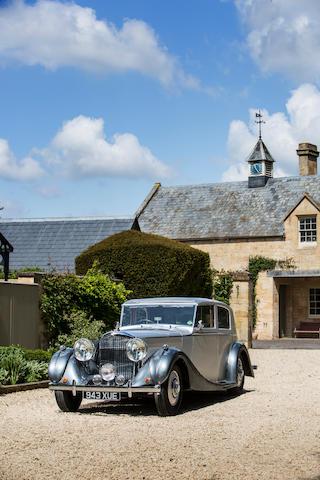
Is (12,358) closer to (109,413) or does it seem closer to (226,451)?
(109,413)

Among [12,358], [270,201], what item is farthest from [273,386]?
A: [270,201]

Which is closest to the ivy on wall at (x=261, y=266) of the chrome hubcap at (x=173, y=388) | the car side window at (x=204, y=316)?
the car side window at (x=204, y=316)

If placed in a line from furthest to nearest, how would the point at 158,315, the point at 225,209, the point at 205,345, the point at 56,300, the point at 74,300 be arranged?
the point at 225,209, the point at 74,300, the point at 56,300, the point at 158,315, the point at 205,345

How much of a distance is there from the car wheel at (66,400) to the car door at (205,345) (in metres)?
1.79

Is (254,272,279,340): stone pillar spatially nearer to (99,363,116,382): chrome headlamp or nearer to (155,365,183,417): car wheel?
(155,365,183,417): car wheel

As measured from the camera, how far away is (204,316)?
11.0m

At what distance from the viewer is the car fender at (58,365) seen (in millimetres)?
9445

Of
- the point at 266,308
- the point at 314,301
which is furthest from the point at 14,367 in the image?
the point at 314,301

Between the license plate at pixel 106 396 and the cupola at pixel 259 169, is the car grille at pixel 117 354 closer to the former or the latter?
the license plate at pixel 106 396

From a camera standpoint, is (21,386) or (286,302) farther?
(286,302)

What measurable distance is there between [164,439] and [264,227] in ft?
86.1

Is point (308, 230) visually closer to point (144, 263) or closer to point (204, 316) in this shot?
point (144, 263)

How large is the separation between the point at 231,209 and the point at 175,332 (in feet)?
83.5

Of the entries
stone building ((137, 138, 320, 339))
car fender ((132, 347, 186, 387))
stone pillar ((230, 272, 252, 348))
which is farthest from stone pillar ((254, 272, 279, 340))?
car fender ((132, 347, 186, 387))
